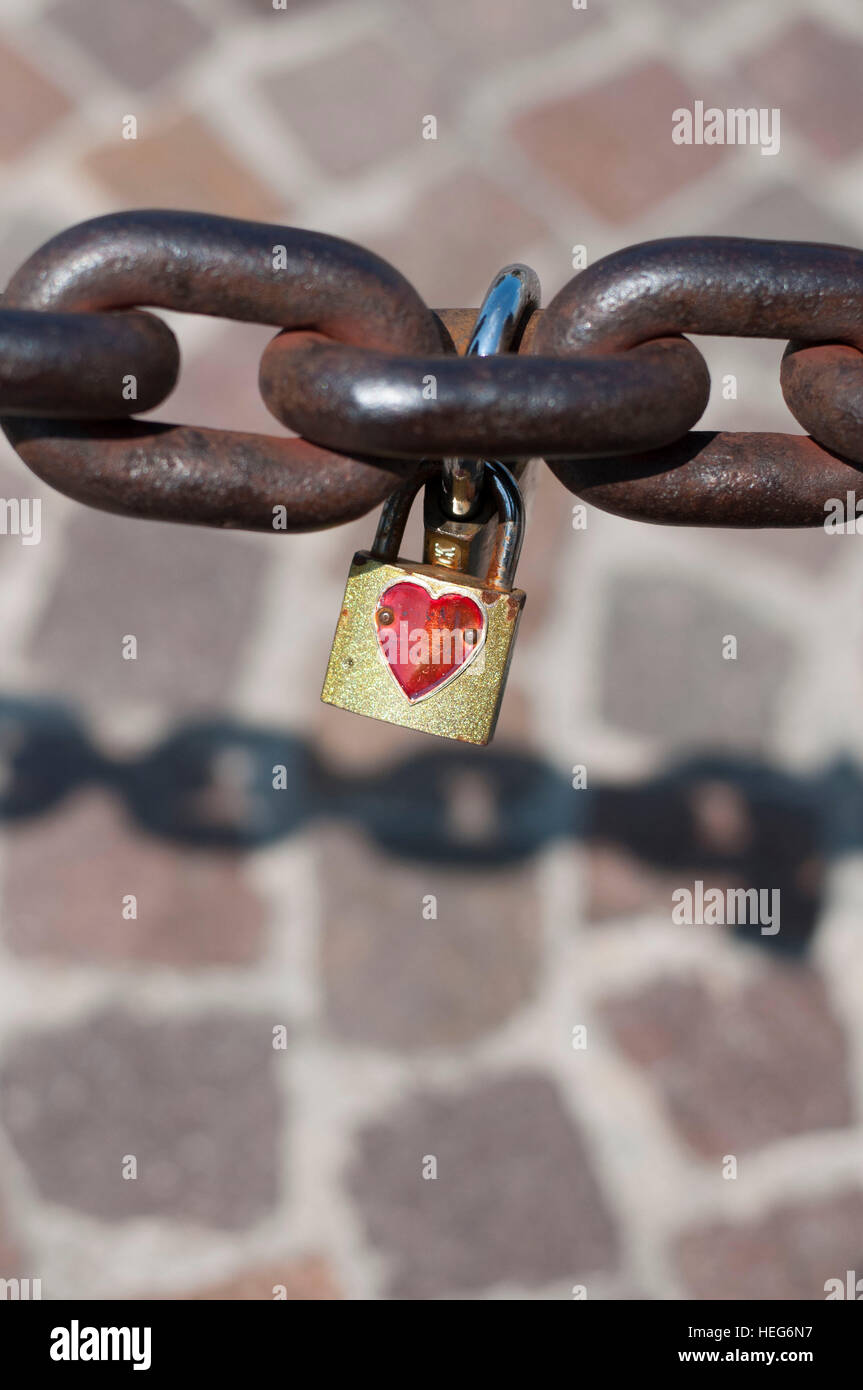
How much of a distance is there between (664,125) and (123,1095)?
184 cm

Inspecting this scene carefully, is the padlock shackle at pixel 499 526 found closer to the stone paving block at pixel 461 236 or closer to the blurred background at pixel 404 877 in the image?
the blurred background at pixel 404 877

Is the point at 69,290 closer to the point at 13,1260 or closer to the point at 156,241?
the point at 156,241

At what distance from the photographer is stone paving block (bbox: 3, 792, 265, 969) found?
177 centimetres

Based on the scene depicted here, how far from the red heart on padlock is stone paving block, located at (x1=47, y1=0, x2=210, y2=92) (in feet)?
6.15

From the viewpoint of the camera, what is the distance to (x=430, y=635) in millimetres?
714

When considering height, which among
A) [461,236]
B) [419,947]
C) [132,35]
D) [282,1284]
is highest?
[132,35]

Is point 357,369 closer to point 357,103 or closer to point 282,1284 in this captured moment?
point 282,1284

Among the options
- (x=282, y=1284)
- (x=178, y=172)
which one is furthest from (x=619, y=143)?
(x=282, y=1284)

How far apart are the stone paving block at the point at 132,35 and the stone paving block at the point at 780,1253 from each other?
6.84ft

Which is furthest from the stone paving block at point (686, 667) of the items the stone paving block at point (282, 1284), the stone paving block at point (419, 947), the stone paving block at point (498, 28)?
the stone paving block at point (498, 28)

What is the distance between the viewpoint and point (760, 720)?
193 centimetres

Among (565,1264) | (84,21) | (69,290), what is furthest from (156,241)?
(84,21)

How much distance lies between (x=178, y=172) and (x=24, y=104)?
306mm

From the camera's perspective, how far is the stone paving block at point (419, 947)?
5.81ft
